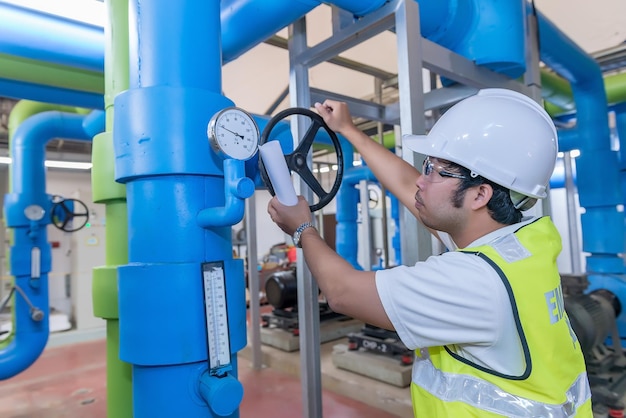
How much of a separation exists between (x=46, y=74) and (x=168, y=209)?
1.70m

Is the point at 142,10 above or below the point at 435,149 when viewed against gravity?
above

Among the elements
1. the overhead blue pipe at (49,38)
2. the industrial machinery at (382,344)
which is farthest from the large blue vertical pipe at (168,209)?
the industrial machinery at (382,344)

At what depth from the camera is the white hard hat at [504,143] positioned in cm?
84

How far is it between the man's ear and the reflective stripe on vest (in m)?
0.34

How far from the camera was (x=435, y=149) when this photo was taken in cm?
89

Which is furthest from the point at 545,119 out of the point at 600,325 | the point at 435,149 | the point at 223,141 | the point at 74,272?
the point at 74,272

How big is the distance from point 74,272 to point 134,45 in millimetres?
4516

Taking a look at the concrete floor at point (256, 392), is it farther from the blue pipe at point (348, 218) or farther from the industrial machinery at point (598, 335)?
the blue pipe at point (348, 218)

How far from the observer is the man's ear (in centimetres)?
86

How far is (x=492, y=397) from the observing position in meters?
0.77

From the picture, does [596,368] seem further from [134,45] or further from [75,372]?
[75,372]

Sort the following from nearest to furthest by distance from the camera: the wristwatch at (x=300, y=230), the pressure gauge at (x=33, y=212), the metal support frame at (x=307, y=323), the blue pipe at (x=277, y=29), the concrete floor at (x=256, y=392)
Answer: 1. the wristwatch at (x=300, y=230)
2. the blue pipe at (x=277, y=29)
3. the metal support frame at (x=307, y=323)
4. the concrete floor at (x=256, y=392)
5. the pressure gauge at (x=33, y=212)

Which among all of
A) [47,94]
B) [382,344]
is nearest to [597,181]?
[382,344]

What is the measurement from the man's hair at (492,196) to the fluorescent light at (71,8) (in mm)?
1436
